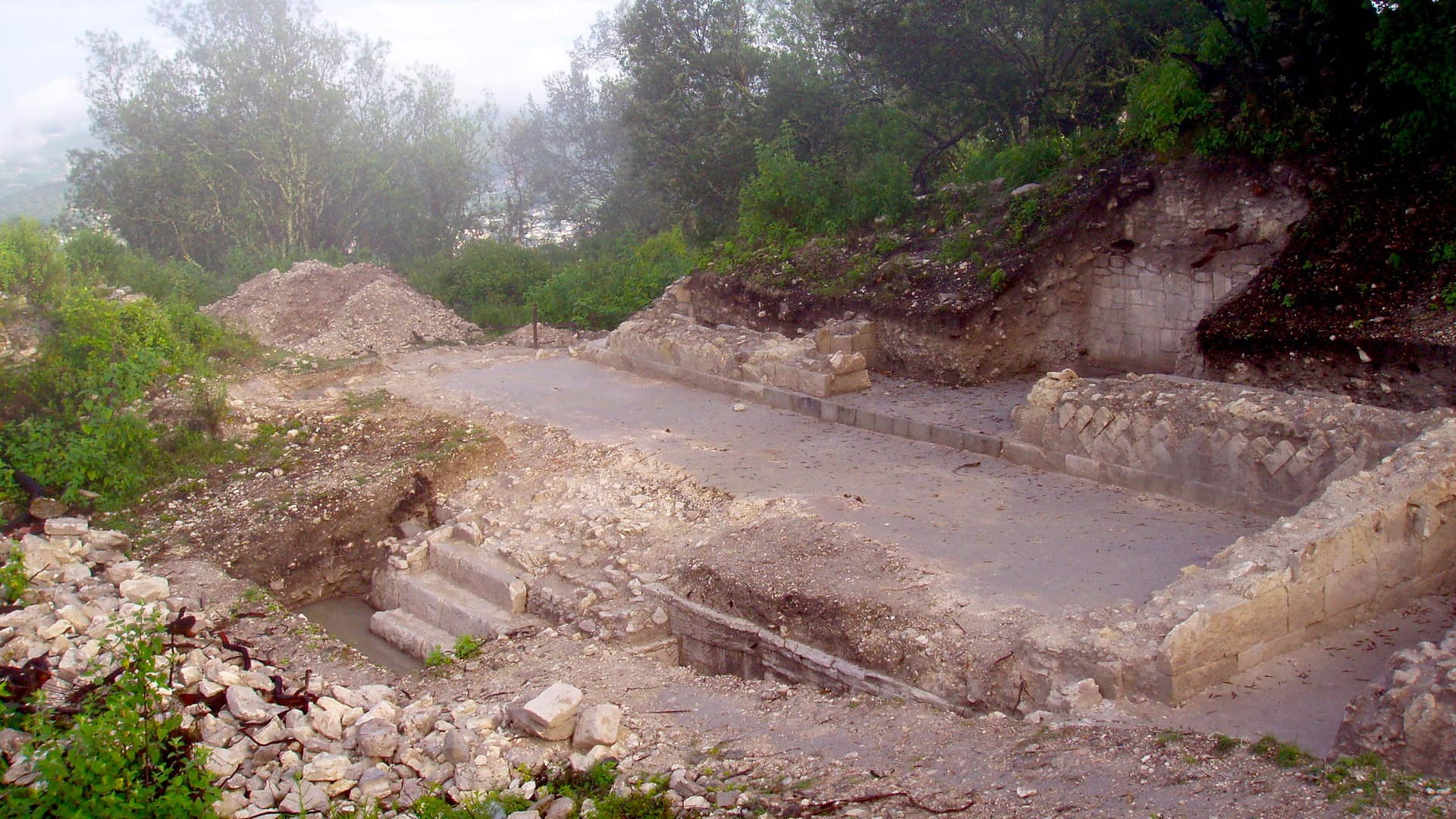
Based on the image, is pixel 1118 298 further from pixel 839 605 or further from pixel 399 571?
pixel 399 571

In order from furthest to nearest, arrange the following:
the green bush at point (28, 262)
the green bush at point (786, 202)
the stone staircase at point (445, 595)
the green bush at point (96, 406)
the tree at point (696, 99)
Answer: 1. the tree at point (696, 99)
2. the green bush at point (786, 202)
3. the green bush at point (28, 262)
4. the green bush at point (96, 406)
5. the stone staircase at point (445, 595)

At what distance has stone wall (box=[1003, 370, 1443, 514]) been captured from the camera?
6.79 metres

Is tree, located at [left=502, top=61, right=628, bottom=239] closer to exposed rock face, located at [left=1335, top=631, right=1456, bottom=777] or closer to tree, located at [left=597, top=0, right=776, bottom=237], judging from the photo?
tree, located at [left=597, top=0, right=776, bottom=237]

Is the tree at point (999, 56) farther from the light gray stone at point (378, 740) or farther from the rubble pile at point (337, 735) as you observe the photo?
the light gray stone at point (378, 740)

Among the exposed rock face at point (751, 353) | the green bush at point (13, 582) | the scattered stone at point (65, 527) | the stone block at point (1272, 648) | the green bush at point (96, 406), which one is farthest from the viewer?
the exposed rock face at point (751, 353)

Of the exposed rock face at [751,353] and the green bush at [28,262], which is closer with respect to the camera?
the exposed rock face at [751,353]

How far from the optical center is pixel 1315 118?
10023 mm

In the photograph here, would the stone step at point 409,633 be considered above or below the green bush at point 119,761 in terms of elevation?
below

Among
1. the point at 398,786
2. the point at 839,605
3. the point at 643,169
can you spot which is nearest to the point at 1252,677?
the point at 839,605

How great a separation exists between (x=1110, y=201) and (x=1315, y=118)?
1976 millimetres

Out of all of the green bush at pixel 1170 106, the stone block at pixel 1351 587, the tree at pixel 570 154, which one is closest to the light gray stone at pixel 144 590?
the stone block at pixel 1351 587

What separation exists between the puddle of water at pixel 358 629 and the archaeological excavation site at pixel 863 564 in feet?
0.15

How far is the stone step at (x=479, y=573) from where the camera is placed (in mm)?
7535

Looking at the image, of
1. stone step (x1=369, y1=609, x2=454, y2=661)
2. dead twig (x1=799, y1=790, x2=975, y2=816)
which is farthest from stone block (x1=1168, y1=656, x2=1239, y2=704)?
stone step (x1=369, y1=609, x2=454, y2=661)
